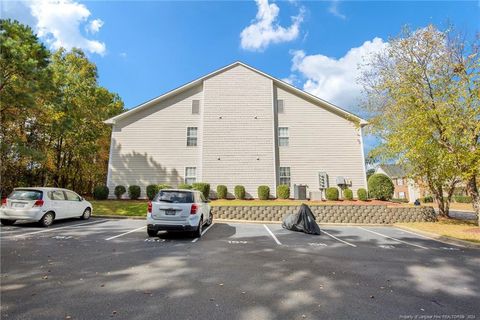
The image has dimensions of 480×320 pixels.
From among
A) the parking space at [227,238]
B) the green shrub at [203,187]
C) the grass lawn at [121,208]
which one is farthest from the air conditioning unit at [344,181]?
the grass lawn at [121,208]

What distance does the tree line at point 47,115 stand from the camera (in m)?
12.7

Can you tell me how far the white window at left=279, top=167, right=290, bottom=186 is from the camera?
1949cm

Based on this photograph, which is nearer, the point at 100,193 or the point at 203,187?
the point at 203,187

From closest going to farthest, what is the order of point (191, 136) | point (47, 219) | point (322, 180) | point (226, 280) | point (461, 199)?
1. point (226, 280)
2. point (47, 219)
3. point (322, 180)
4. point (191, 136)
5. point (461, 199)

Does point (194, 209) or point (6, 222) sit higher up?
point (194, 209)

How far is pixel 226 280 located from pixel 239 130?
16.0 metres

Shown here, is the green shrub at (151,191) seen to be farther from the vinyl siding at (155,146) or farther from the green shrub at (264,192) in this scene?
the green shrub at (264,192)

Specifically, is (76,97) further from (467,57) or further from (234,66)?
(467,57)

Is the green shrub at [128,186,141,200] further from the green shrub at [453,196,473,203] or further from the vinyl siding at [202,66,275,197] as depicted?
the green shrub at [453,196,473,203]

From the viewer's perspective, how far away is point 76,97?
845 inches

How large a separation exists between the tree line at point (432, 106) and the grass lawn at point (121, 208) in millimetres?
15671

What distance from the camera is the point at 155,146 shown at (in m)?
20.0

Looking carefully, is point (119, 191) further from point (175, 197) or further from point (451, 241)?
point (451, 241)

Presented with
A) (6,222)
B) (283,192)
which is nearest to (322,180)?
(283,192)
